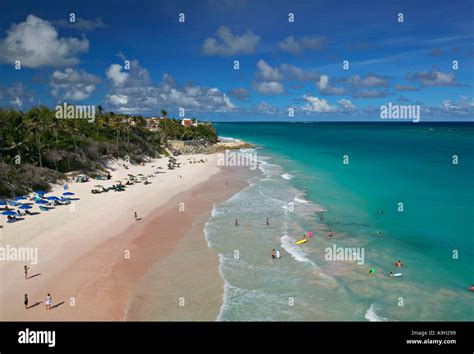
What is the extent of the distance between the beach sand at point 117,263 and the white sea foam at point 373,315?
7.74 meters

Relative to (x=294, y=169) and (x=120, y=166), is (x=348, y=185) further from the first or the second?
(x=120, y=166)

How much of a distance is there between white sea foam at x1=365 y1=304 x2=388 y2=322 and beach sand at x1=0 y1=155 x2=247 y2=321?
25.4ft

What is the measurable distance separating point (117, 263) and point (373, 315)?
1587 cm

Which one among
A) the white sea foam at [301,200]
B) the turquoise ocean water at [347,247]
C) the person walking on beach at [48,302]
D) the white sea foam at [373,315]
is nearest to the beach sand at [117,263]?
the person walking on beach at [48,302]

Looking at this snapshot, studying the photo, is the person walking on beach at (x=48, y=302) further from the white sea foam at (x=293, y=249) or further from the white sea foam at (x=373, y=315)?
the white sea foam at (x=373, y=315)

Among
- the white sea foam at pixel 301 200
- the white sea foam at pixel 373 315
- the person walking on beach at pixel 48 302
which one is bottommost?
the white sea foam at pixel 373 315

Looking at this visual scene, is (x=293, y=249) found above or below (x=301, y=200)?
below

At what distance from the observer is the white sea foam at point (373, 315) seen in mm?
18562

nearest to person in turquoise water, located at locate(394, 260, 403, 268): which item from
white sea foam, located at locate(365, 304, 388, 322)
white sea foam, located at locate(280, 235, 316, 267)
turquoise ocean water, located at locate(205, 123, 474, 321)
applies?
turquoise ocean water, located at locate(205, 123, 474, 321)

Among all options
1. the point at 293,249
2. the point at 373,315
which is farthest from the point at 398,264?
the point at 373,315

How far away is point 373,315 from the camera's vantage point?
1903 centimetres

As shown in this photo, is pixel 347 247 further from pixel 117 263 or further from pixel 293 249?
pixel 117 263

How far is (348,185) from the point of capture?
175 feet
